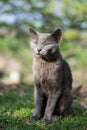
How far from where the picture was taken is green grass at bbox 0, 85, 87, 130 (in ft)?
21.5

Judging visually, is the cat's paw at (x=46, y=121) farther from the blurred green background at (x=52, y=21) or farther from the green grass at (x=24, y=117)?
the blurred green background at (x=52, y=21)

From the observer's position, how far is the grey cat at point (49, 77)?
687 centimetres

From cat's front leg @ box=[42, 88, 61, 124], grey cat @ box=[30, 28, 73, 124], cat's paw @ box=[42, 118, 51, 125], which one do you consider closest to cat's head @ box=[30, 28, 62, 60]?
grey cat @ box=[30, 28, 73, 124]

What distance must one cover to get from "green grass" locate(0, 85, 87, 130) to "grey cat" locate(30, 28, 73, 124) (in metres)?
0.24

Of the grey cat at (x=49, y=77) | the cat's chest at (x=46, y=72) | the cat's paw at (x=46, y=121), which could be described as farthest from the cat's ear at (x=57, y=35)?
the cat's paw at (x=46, y=121)

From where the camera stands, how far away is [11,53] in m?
25.9

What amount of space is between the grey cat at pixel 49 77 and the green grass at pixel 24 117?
0.78 ft

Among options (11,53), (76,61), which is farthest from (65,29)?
(11,53)

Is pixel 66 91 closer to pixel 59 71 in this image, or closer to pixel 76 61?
pixel 59 71

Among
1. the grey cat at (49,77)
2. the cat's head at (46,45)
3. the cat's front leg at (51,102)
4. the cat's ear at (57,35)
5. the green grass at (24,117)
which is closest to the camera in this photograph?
the green grass at (24,117)

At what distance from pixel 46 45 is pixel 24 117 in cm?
139

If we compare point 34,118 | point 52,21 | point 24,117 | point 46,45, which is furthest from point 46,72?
point 52,21

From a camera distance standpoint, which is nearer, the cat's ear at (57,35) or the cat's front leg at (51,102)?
the cat's ear at (57,35)

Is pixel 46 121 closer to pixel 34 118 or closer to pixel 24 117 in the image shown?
pixel 34 118
